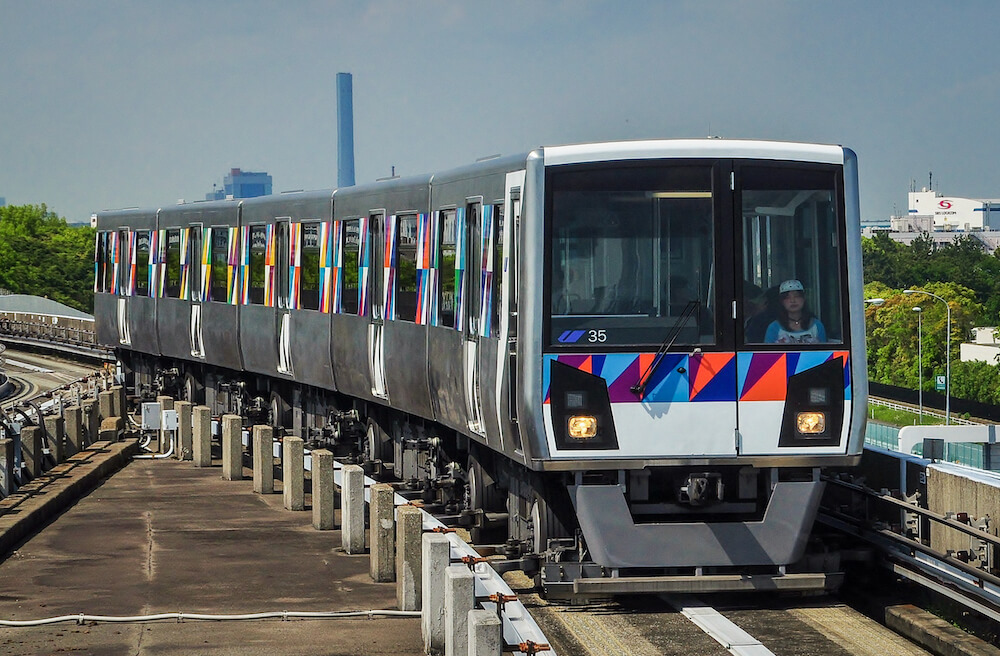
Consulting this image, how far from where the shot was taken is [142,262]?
2958 centimetres

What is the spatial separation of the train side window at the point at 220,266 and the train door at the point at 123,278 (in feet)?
16.4

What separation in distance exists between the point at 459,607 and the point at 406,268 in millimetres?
8200

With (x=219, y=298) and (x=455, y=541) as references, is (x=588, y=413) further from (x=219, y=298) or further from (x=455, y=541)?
(x=219, y=298)

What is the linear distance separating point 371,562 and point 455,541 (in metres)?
1.90

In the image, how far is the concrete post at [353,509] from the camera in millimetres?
14180

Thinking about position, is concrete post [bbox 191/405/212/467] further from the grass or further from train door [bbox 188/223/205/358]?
the grass

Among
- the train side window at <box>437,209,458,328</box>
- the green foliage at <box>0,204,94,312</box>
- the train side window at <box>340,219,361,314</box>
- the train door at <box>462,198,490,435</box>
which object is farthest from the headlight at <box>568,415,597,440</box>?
the green foliage at <box>0,204,94,312</box>

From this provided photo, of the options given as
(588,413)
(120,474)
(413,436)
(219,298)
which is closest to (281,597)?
(588,413)

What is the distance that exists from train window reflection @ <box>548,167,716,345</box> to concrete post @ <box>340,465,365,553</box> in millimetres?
3118

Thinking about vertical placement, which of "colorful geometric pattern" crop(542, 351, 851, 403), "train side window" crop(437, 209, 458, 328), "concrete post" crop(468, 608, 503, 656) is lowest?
"concrete post" crop(468, 608, 503, 656)

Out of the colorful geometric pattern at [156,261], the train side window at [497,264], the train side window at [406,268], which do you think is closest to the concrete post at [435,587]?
the train side window at [497,264]

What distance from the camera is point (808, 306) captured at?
12.0 meters

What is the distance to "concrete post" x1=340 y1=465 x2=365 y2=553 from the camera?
14.2 meters

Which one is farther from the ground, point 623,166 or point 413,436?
point 623,166
